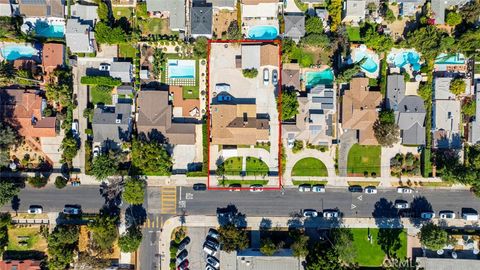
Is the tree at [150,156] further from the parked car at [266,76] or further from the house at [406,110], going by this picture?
the house at [406,110]

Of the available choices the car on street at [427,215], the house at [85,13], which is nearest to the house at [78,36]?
the house at [85,13]

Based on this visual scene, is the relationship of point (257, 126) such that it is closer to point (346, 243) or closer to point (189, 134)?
point (189, 134)

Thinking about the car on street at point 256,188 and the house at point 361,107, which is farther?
the car on street at point 256,188

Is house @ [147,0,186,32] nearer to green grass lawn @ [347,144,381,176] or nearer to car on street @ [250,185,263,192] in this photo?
car on street @ [250,185,263,192]

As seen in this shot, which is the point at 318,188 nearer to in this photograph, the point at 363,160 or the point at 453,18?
the point at 363,160

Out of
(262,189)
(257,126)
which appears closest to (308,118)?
(257,126)

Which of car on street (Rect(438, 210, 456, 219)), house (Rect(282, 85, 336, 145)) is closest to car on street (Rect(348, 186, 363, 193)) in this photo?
house (Rect(282, 85, 336, 145))
